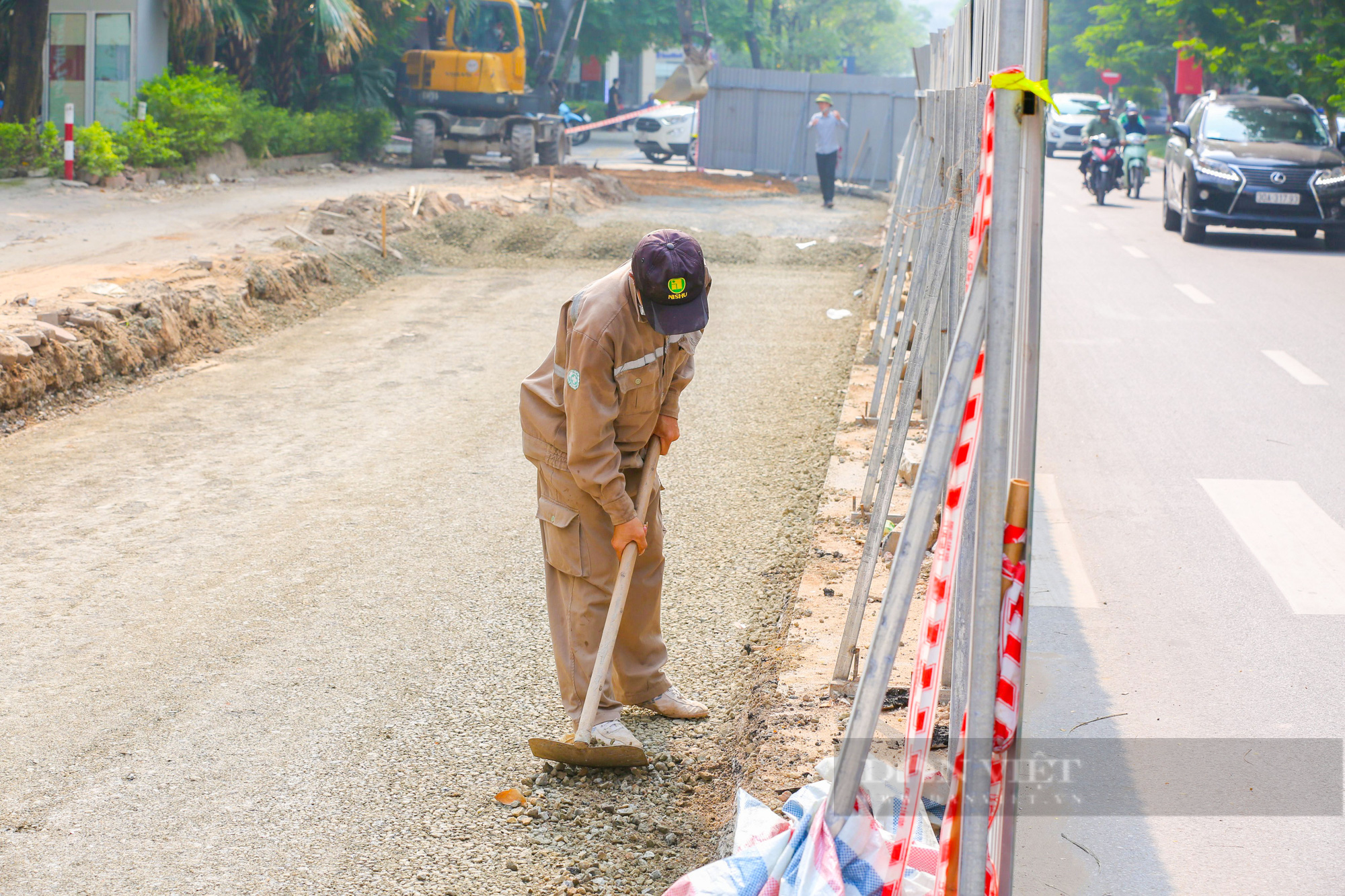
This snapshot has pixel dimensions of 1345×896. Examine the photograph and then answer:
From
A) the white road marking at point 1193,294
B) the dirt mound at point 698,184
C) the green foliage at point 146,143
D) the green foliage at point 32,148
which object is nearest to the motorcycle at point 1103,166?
the dirt mound at point 698,184

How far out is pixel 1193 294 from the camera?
12555 mm

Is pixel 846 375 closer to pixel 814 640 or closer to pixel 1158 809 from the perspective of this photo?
pixel 814 640

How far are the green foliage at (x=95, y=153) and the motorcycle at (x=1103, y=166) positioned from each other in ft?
52.8

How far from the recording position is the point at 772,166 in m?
29.7

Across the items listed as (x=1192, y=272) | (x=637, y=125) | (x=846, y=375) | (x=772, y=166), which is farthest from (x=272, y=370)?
(x=637, y=125)

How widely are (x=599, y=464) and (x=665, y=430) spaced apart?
42cm

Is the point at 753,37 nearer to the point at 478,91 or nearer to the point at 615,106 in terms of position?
the point at 615,106

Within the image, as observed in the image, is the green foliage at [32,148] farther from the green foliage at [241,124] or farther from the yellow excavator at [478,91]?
the yellow excavator at [478,91]

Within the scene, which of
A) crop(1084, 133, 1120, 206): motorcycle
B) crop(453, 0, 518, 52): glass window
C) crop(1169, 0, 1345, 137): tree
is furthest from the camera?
crop(453, 0, 518, 52): glass window

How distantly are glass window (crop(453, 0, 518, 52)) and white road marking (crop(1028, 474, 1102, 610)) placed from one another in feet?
69.9

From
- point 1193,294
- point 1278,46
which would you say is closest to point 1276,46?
point 1278,46

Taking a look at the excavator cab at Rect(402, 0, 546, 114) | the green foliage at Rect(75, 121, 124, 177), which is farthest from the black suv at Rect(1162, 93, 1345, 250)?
the green foliage at Rect(75, 121, 124, 177)

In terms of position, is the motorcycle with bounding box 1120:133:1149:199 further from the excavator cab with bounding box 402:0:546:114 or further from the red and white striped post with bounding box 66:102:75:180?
the red and white striped post with bounding box 66:102:75:180

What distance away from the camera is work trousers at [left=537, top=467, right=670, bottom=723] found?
3605mm
